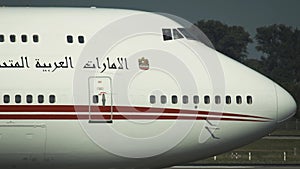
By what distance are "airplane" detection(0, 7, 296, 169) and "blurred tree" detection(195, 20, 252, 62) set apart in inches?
4965

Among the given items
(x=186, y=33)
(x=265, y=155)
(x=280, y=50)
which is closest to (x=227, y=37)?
(x=280, y=50)

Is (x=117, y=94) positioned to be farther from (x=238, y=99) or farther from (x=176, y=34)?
(x=238, y=99)

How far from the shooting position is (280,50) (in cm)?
16438

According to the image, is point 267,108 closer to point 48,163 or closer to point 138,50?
point 138,50

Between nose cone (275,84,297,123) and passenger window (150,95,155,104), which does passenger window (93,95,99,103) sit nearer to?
passenger window (150,95,155,104)

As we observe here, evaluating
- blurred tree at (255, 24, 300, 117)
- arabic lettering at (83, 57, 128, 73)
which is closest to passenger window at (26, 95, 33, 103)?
arabic lettering at (83, 57, 128, 73)

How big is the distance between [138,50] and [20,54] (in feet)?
10.1

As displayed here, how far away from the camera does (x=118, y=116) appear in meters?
22.9

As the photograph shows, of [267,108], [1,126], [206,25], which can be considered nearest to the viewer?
[1,126]

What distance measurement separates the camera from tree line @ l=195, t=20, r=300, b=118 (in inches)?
5812

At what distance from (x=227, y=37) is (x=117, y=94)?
138935mm

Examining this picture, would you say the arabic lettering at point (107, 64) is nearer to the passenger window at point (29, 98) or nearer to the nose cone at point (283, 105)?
the passenger window at point (29, 98)

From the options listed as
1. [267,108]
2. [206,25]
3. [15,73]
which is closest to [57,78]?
[15,73]

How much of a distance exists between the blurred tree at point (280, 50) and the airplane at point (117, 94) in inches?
4453
